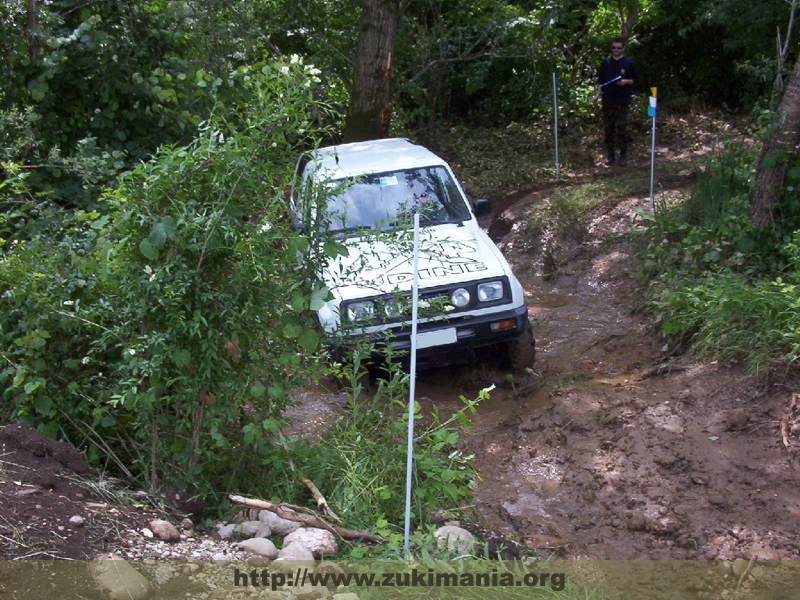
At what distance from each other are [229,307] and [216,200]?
51 cm

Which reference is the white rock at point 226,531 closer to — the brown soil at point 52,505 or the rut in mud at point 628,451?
the brown soil at point 52,505

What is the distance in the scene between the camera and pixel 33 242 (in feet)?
15.9

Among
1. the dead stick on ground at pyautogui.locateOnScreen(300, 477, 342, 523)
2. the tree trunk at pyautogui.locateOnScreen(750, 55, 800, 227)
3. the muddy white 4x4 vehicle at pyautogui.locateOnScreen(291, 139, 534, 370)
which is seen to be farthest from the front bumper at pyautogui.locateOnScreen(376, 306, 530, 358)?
the tree trunk at pyautogui.locateOnScreen(750, 55, 800, 227)

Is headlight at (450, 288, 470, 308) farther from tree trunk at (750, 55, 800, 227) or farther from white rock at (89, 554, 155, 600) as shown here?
white rock at (89, 554, 155, 600)

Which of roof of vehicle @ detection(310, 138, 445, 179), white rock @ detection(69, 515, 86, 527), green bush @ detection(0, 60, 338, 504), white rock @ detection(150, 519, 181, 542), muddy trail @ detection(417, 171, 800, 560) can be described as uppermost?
roof of vehicle @ detection(310, 138, 445, 179)

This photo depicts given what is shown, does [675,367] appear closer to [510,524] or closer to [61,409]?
[510,524]

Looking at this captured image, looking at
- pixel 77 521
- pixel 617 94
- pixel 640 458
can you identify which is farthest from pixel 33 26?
pixel 617 94

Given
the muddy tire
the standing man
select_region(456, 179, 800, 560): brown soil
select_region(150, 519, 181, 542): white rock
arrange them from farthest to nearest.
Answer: the standing man, the muddy tire, select_region(456, 179, 800, 560): brown soil, select_region(150, 519, 181, 542): white rock

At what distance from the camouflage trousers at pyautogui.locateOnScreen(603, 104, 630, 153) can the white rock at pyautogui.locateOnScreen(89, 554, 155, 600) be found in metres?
11.1

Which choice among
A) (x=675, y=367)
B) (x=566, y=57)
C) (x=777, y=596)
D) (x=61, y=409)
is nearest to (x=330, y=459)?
(x=61, y=409)

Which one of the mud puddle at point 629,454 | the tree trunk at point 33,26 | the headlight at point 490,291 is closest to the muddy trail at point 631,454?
the mud puddle at point 629,454

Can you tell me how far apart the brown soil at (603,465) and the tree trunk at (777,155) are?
4.70 feet

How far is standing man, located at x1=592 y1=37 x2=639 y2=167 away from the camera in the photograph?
42.5ft

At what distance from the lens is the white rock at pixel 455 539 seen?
13.1 feet
